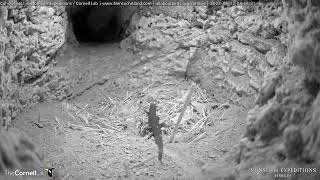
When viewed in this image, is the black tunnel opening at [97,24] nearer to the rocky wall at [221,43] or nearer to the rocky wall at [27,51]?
the rocky wall at [221,43]

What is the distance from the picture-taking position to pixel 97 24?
220 inches

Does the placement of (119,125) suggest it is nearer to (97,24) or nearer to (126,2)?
(126,2)

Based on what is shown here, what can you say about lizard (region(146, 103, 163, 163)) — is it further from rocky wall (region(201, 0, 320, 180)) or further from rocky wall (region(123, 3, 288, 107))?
rocky wall (region(123, 3, 288, 107))

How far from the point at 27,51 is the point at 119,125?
3.79 feet

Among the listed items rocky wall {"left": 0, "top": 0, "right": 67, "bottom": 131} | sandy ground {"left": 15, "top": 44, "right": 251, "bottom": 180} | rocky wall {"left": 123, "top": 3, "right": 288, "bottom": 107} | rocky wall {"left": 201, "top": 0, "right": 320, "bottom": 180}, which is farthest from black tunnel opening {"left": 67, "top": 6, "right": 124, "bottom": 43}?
rocky wall {"left": 201, "top": 0, "right": 320, "bottom": 180}

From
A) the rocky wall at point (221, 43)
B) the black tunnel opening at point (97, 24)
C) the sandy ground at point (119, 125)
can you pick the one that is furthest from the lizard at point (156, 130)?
the black tunnel opening at point (97, 24)

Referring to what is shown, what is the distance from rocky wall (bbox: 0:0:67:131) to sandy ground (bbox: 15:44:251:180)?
19 cm

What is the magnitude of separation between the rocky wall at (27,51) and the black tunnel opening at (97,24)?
100 centimetres

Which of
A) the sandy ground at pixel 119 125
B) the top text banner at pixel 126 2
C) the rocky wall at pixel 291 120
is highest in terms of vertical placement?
the top text banner at pixel 126 2

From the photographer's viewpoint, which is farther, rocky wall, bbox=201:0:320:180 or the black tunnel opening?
the black tunnel opening

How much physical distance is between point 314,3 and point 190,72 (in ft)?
7.82

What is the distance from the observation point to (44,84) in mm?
4105

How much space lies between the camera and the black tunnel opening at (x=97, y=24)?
17.2ft

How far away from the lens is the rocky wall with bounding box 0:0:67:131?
3.42 m
